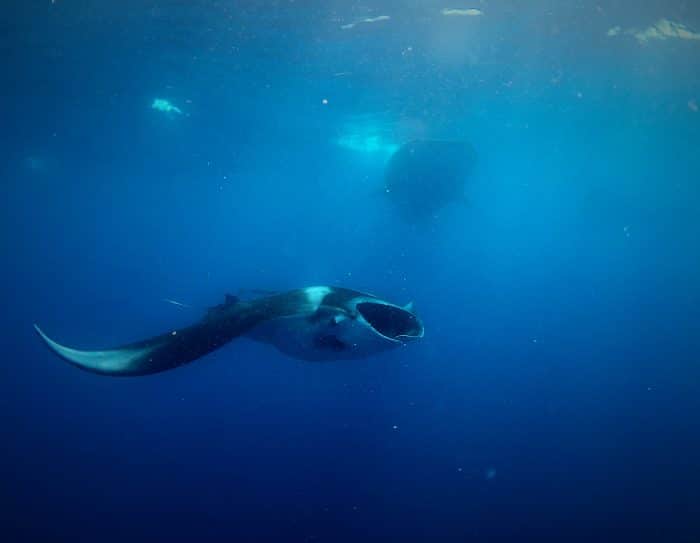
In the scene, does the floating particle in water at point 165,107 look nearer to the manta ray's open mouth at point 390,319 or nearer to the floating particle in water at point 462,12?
the floating particle in water at point 462,12

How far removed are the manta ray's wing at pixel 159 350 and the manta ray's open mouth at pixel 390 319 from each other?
104cm

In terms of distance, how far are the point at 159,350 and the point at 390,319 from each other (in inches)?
77.4

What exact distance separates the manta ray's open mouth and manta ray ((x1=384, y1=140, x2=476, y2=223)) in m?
13.9

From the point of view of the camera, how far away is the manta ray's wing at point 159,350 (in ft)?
8.91

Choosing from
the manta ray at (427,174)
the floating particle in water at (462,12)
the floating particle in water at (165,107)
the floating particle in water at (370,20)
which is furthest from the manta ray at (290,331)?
the floating particle in water at (165,107)

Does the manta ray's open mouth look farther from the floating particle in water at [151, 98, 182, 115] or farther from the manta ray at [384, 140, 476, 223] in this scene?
the floating particle in water at [151, 98, 182, 115]

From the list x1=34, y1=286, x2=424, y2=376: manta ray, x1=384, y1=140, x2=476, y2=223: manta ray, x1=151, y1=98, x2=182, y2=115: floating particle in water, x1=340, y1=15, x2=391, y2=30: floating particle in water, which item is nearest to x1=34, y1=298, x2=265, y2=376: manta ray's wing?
x1=34, y1=286, x2=424, y2=376: manta ray

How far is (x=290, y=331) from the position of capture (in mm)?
4027

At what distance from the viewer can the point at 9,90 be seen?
16297mm

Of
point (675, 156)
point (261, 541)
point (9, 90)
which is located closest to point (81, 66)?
point (9, 90)

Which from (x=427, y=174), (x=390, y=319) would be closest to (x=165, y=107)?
(x=427, y=174)

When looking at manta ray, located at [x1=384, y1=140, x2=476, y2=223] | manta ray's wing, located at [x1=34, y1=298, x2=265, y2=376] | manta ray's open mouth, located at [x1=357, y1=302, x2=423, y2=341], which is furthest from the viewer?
manta ray, located at [x1=384, y1=140, x2=476, y2=223]

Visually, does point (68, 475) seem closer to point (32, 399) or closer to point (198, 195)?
point (32, 399)

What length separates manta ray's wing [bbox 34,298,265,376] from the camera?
2.72m
